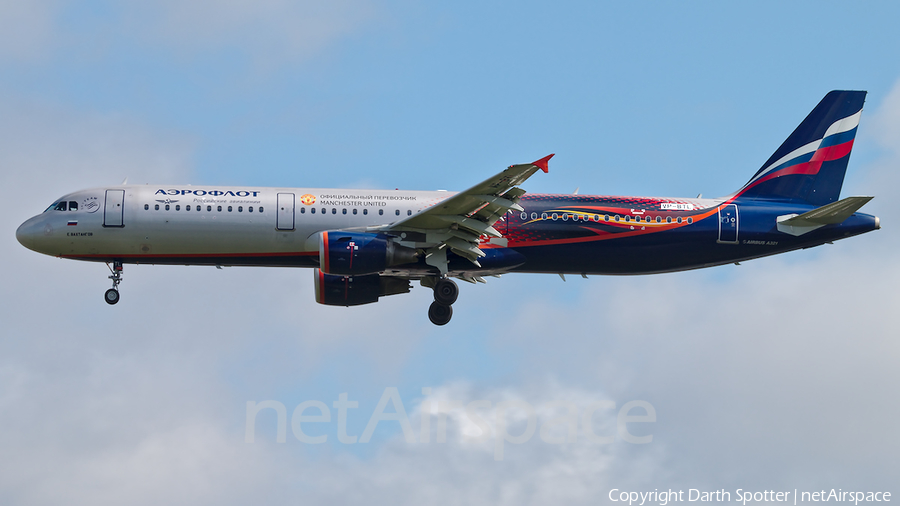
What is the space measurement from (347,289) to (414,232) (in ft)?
14.4

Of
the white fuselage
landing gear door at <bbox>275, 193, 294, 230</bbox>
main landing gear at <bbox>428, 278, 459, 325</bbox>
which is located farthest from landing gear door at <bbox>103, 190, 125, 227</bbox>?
main landing gear at <bbox>428, 278, 459, 325</bbox>

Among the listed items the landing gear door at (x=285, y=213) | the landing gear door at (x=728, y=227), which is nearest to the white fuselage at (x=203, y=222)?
the landing gear door at (x=285, y=213)

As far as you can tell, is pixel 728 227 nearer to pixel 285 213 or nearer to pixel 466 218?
pixel 466 218

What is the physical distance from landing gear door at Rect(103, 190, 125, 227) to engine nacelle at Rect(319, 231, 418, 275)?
7206 mm

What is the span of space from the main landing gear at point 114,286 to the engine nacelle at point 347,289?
6938 mm

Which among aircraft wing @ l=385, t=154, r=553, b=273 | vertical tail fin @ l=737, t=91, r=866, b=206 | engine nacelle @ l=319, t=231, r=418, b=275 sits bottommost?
engine nacelle @ l=319, t=231, r=418, b=275

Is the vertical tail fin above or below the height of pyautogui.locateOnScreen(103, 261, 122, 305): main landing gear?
above

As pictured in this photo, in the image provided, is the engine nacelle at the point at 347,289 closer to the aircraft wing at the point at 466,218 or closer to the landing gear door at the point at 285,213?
the landing gear door at the point at 285,213

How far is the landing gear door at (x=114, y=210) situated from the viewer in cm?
3441

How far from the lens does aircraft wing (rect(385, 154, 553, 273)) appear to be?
31516 mm

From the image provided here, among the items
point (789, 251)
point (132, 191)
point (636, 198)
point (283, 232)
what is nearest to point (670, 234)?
point (636, 198)

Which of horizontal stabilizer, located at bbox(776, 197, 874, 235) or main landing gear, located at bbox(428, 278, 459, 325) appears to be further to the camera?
main landing gear, located at bbox(428, 278, 459, 325)

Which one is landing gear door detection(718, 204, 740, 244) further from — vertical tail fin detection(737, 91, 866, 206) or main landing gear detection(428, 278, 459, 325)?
main landing gear detection(428, 278, 459, 325)

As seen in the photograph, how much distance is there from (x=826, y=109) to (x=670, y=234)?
8842 mm
